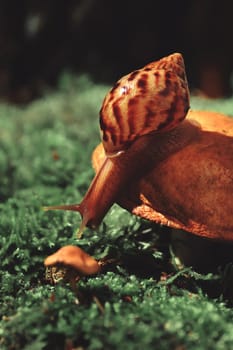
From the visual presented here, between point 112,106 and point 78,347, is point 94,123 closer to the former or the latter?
point 112,106

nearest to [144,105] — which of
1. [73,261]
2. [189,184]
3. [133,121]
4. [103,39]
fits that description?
[133,121]

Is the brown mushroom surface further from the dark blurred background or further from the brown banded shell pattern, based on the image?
the dark blurred background

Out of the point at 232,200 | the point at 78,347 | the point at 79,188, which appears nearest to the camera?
the point at 78,347

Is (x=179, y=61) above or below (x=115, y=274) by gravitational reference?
above

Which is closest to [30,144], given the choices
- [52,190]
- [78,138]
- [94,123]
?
[78,138]

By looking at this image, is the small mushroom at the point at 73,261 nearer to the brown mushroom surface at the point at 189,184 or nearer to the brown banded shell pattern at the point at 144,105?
the brown mushroom surface at the point at 189,184

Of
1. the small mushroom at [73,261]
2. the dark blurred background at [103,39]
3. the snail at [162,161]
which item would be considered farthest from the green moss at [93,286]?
the dark blurred background at [103,39]
